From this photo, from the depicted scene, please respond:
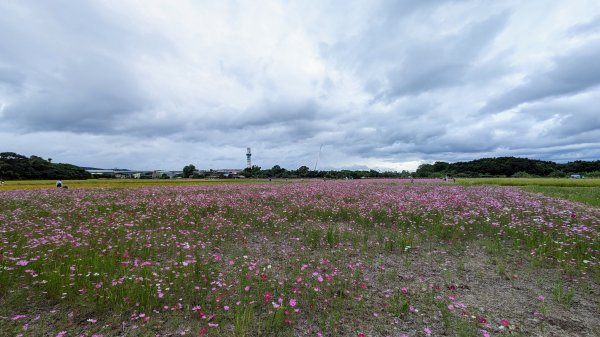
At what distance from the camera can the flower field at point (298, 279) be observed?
14.4ft

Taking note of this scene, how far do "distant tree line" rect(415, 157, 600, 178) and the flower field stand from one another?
8236cm

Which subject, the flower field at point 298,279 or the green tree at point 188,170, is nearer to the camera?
the flower field at point 298,279

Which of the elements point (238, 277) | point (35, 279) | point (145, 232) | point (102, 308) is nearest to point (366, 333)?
point (238, 277)

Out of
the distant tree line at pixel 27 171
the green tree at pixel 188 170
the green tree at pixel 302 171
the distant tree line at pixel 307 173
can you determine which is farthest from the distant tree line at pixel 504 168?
the distant tree line at pixel 27 171

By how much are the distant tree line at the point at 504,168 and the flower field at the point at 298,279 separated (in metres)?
82.4

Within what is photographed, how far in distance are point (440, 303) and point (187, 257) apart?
556 cm

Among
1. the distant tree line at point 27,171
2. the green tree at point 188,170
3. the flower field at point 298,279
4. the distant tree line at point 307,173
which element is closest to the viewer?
the flower field at point 298,279

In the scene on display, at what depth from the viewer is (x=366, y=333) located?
4.17m

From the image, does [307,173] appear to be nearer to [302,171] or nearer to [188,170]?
[302,171]

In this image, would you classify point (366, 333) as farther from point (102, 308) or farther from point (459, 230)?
point (459, 230)

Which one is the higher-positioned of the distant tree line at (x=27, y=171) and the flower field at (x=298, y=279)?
the distant tree line at (x=27, y=171)

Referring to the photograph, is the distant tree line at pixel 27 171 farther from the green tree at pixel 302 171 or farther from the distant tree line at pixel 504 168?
the distant tree line at pixel 504 168

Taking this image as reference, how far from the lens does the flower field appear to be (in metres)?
4.38

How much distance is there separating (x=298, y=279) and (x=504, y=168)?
393 ft
